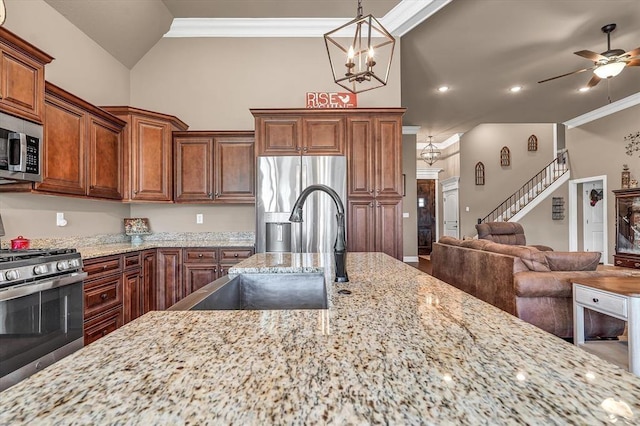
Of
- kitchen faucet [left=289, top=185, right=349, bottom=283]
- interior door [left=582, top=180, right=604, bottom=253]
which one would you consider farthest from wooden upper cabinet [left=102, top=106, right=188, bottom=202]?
interior door [left=582, top=180, right=604, bottom=253]

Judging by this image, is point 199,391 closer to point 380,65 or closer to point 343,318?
point 343,318

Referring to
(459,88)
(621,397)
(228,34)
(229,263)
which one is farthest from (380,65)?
(621,397)

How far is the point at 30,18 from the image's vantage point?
9.16 feet

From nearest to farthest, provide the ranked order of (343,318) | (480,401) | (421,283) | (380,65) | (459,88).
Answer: (480,401)
(343,318)
(421,283)
(380,65)
(459,88)

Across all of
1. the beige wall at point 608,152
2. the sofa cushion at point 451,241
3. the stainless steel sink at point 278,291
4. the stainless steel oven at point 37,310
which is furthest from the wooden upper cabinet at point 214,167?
the beige wall at point 608,152

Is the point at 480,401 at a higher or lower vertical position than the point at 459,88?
lower

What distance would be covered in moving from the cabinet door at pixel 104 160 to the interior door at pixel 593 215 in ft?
29.4

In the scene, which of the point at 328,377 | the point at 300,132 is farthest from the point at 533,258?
the point at 328,377

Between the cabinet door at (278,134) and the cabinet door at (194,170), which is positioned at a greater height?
the cabinet door at (278,134)

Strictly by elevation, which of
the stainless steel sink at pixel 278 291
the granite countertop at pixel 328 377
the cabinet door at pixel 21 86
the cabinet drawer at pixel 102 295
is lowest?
the cabinet drawer at pixel 102 295

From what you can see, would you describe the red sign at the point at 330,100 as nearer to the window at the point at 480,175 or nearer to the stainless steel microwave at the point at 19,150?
the stainless steel microwave at the point at 19,150

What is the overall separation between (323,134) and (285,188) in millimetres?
744

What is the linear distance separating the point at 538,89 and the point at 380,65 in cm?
367

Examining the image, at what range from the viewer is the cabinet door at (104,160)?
3025mm
